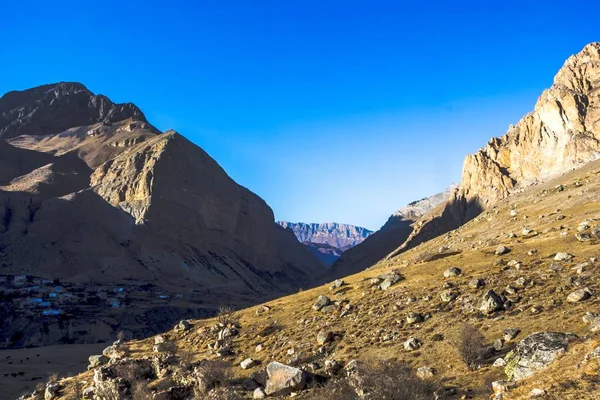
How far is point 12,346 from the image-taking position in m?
75.3

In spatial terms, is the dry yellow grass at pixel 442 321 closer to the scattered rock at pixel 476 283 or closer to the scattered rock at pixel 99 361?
the scattered rock at pixel 476 283

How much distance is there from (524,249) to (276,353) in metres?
16.3

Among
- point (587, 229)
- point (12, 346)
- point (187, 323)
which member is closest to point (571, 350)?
point (587, 229)

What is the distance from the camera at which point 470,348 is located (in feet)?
52.7

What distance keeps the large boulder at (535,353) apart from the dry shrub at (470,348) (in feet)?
5.05

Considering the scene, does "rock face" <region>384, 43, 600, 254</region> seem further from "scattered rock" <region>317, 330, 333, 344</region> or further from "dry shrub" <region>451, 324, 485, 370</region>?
"dry shrub" <region>451, 324, 485, 370</region>

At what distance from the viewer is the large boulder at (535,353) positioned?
13.1 meters

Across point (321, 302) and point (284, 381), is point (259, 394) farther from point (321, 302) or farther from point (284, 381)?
point (321, 302)

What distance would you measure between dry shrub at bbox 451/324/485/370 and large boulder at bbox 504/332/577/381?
1540 mm

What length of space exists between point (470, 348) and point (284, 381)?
24.2 feet

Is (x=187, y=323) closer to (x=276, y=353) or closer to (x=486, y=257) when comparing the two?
(x=276, y=353)

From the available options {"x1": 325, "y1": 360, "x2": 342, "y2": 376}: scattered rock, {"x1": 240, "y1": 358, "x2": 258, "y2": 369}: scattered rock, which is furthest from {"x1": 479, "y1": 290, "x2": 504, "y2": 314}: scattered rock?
{"x1": 240, "y1": 358, "x2": 258, "y2": 369}: scattered rock

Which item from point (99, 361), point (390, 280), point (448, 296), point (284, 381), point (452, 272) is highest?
point (390, 280)

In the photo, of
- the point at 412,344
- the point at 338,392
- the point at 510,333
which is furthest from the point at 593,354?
the point at 412,344
